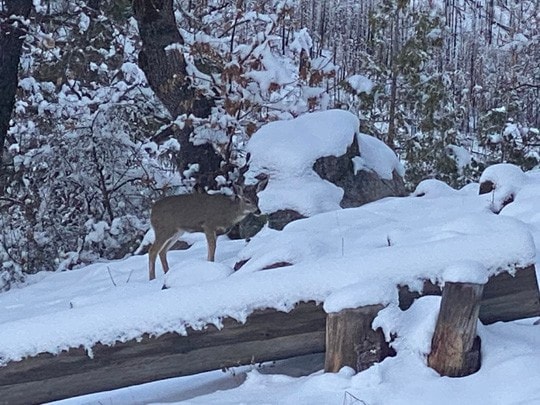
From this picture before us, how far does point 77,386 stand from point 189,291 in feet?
2.39

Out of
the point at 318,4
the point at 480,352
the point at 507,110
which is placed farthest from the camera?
the point at 318,4

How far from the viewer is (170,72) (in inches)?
454

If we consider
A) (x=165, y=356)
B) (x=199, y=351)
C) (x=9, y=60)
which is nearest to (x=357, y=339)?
(x=199, y=351)

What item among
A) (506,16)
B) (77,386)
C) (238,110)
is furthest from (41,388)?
(506,16)

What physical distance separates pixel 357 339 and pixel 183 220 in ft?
13.7

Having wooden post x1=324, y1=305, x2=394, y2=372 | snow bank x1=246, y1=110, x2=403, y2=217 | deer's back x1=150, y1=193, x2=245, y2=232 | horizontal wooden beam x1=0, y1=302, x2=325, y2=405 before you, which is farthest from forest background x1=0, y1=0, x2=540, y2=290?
wooden post x1=324, y1=305, x2=394, y2=372

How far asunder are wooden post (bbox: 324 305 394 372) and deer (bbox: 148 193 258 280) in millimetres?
3914

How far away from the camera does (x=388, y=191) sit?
995 cm

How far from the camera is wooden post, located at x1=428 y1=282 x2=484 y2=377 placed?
425 cm

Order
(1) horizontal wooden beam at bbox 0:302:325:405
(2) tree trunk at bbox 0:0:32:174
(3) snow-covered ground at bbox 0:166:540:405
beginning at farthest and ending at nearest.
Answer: (2) tree trunk at bbox 0:0:32:174, (1) horizontal wooden beam at bbox 0:302:325:405, (3) snow-covered ground at bbox 0:166:540:405

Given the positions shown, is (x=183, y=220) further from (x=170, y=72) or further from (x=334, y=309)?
(x=334, y=309)

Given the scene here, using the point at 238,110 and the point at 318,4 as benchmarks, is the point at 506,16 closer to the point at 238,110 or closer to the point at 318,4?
the point at 318,4

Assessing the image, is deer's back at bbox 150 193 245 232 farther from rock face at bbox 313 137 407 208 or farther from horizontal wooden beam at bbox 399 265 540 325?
horizontal wooden beam at bbox 399 265 540 325

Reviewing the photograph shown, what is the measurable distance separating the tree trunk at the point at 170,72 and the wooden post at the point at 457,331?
287 inches
